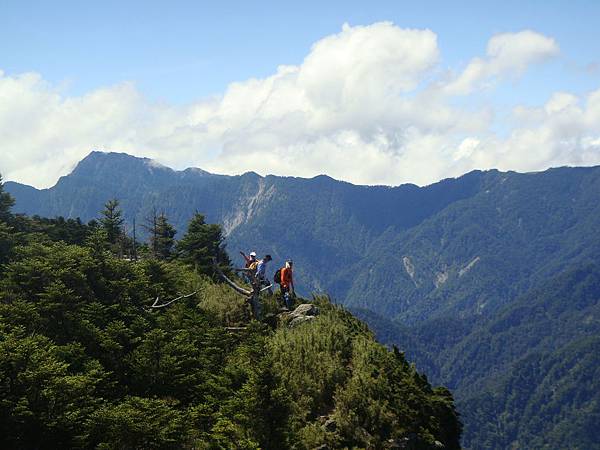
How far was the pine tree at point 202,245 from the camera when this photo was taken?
36.7 meters

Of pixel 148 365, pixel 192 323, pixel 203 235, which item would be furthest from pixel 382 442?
pixel 203 235

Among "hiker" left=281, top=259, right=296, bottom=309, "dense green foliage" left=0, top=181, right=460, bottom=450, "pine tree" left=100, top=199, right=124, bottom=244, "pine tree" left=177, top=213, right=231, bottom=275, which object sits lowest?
"dense green foliage" left=0, top=181, right=460, bottom=450

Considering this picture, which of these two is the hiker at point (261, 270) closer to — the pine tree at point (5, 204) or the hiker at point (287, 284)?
the hiker at point (287, 284)

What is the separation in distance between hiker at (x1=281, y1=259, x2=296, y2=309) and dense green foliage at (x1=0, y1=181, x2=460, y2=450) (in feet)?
2.43

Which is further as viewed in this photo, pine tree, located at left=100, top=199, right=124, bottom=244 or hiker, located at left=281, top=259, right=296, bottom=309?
pine tree, located at left=100, top=199, right=124, bottom=244

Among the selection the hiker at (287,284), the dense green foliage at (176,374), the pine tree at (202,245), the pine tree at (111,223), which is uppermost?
the pine tree at (111,223)

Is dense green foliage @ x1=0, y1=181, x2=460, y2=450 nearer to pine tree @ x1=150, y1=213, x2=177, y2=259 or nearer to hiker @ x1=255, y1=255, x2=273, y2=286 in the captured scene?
hiker @ x1=255, y1=255, x2=273, y2=286

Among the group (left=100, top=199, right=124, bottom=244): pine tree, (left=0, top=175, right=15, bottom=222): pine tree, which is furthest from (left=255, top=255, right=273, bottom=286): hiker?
(left=100, top=199, right=124, bottom=244): pine tree

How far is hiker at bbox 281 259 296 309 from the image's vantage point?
26984mm

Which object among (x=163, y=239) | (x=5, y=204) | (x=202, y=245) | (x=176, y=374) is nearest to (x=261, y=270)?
(x=176, y=374)

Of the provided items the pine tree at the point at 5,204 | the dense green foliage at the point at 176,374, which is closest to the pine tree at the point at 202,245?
the dense green foliage at the point at 176,374

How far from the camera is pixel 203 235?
131 ft

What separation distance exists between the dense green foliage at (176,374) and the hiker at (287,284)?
741mm

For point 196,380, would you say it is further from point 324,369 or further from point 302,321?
point 302,321
